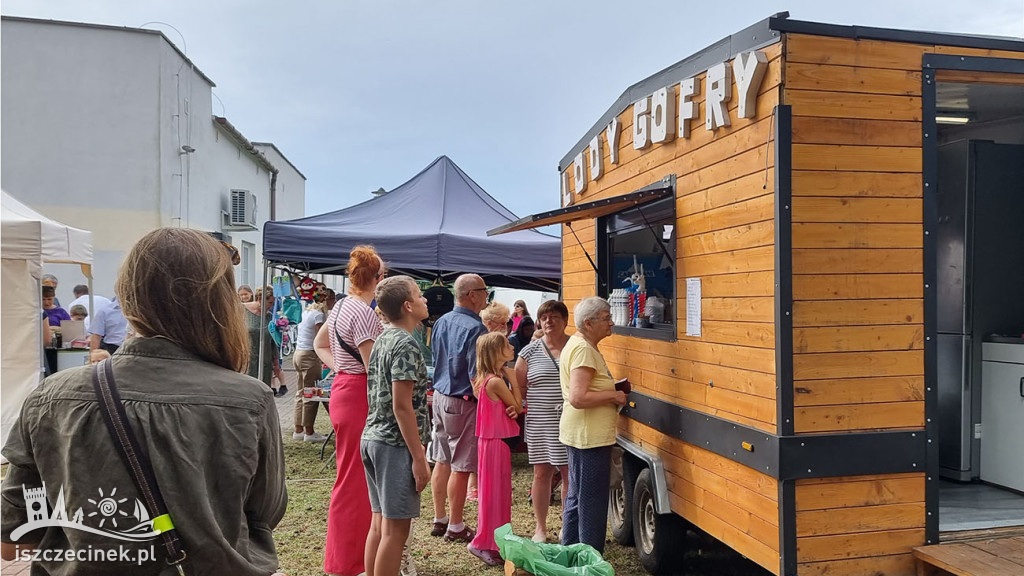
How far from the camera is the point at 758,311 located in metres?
3.21

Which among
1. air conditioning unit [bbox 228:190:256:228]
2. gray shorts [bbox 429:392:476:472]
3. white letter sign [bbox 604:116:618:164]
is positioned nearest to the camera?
white letter sign [bbox 604:116:618:164]

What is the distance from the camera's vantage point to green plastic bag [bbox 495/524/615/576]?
11.2 feet

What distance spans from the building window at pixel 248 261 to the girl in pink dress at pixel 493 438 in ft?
61.7

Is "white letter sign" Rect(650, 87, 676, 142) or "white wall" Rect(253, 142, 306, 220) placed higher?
"white wall" Rect(253, 142, 306, 220)

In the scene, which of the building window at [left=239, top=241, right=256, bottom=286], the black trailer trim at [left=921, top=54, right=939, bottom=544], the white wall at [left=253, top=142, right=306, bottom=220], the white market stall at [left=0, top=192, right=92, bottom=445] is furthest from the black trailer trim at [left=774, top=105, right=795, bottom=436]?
the white wall at [left=253, top=142, right=306, bottom=220]

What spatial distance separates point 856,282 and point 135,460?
8.96 feet

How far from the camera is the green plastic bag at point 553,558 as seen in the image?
3.42m

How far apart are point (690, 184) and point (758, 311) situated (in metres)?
1.00

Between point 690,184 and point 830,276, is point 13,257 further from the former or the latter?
point 830,276

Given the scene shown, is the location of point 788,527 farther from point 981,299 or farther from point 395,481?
point 981,299

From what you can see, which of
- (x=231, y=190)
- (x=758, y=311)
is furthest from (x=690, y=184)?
(x=231, y=190)

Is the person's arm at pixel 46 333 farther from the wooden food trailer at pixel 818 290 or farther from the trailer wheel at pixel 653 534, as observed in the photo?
the wooden food trailer at pixel 818 290

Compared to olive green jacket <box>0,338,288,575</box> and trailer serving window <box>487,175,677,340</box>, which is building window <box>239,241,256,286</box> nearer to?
trailer serving window <box>487,175,677,340</box>

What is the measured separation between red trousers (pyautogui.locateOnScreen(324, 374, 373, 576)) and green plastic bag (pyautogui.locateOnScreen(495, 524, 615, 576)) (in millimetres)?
943
